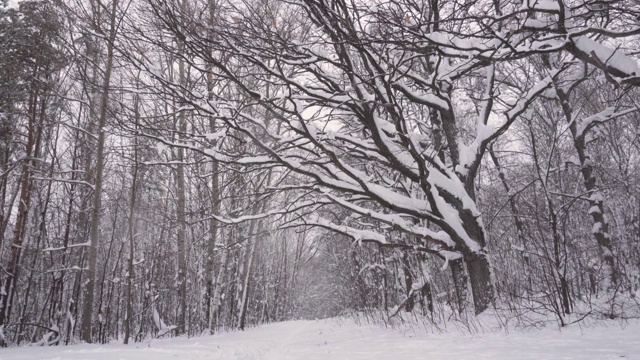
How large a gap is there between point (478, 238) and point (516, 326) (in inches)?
59.1

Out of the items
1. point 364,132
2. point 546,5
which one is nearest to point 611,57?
point 546,5

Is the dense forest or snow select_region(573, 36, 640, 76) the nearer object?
snow select_region(573, 36, 640, 76)

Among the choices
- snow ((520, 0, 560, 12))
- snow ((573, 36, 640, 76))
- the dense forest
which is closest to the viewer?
snow ((573, 36, 640, 76))

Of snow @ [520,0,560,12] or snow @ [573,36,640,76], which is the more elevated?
snow @ [520,0,560,12]

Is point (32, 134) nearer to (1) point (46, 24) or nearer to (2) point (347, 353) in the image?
(1) point (46, 24)

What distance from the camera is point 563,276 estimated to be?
4.07 meters

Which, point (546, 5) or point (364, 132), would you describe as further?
point (364, 132)

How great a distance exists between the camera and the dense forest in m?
4.28

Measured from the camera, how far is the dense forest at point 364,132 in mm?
4277

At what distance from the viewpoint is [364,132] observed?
6980 mm

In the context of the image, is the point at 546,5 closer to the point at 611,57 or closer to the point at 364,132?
the point at 611,57

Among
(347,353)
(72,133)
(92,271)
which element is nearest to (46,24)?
(72,133)

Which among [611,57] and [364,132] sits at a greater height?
[364,132]

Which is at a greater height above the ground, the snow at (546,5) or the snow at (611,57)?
the snow at (546,5)
